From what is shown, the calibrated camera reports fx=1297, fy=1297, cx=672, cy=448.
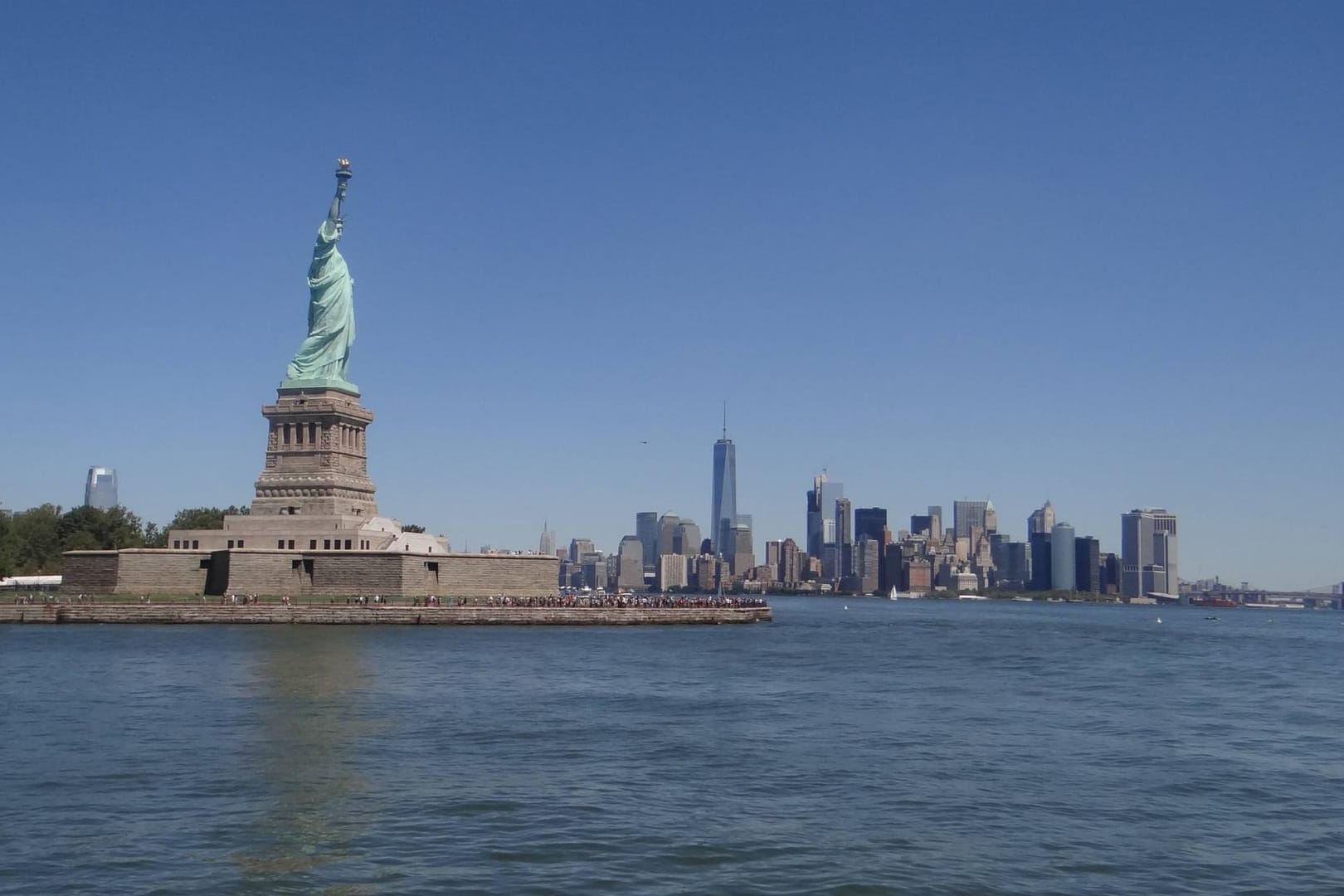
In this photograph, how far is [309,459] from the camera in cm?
8706

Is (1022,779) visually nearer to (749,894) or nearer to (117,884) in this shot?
(749,894)

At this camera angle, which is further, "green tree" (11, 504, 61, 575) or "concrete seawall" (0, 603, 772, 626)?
"green tree" (11, 504, 61, 575)

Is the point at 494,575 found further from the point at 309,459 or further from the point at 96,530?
the point at 96,530

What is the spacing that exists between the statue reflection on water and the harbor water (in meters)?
0.09

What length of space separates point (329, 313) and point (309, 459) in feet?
36.3

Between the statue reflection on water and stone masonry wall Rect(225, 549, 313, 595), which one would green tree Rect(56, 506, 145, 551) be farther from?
the statue reflection on water

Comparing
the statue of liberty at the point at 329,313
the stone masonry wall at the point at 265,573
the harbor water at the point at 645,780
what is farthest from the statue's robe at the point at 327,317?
the harbor water at the point at 645,780

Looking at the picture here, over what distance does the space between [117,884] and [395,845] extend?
425 cm

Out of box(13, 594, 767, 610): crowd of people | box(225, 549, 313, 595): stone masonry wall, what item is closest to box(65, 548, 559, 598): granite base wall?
box(225, 549, 313, 595): stone masonry wall

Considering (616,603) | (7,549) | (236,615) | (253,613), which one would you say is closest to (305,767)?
(253,613)

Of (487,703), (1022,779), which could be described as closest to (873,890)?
(1022,779)

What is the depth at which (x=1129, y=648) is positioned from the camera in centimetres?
8000

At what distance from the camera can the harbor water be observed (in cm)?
2006

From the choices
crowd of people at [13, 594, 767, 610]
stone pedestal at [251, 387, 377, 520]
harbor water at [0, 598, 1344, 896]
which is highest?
stone pedestal at [251, 387, 377, 520]
